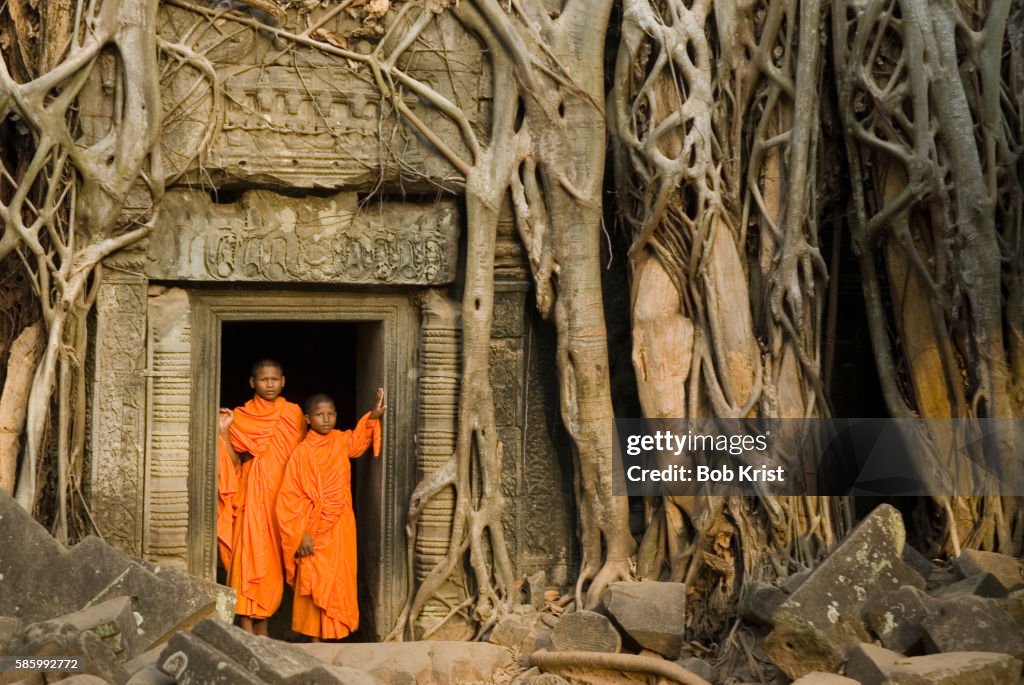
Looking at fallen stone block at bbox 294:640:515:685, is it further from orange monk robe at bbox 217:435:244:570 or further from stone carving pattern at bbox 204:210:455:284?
stone carving pattern at bbox 204:210:455:284

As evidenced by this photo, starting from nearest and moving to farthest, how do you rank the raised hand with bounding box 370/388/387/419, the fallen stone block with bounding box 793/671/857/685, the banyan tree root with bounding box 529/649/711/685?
the fallen stone block with bounding box 793/671/857/685, the banyan tree root with bounding box 529/649/711/685, the raised hand with bounding box 370/388/387/419

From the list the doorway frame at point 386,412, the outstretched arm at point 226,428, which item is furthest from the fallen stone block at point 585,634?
the outstretched arm at point 226,428

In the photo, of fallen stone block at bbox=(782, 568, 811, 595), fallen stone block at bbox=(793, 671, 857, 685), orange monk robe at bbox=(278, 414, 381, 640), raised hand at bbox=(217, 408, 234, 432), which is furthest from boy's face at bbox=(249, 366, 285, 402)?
fallen stone block at bbox=(793, 671, 857, 685)

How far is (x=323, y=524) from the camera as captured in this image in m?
6.83

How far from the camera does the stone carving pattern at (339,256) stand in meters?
6.57

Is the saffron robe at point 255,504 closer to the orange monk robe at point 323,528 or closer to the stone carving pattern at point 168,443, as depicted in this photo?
Answer: the orange monk robe at point 323,528

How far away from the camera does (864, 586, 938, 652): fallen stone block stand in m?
5.70

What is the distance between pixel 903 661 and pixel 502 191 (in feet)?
8.87

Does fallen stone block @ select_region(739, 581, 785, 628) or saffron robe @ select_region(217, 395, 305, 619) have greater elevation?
saffron robe @ select_region(217, 395, 305, 619)

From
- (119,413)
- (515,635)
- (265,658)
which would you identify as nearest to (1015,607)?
(515,635)

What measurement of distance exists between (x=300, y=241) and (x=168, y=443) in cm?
107

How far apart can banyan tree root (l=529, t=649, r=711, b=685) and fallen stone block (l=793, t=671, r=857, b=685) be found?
23.8 inches

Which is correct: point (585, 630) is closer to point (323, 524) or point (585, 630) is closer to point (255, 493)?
point (323, 524)

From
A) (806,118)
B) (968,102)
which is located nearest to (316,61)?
(806,118)
